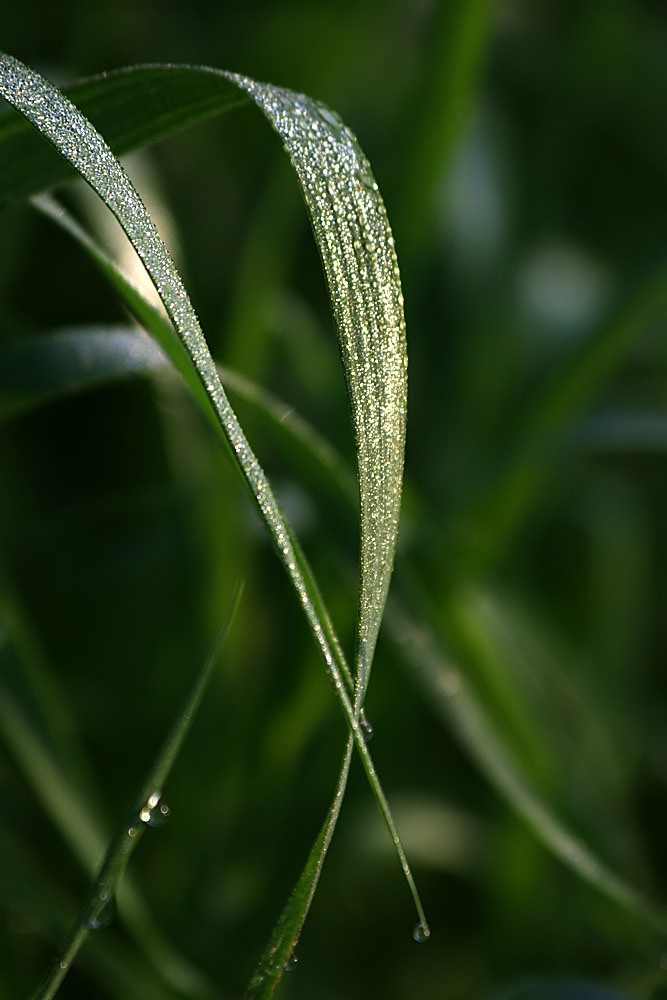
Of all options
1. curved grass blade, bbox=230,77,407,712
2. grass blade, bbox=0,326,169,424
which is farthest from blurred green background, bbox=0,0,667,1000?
curved grass blade, bbox=230,77,407,712

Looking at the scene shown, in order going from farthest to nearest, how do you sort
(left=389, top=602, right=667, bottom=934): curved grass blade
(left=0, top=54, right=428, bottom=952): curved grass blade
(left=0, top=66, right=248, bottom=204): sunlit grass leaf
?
(left=389, top=602, right=667, bottom=934): curved grass blade → (left=0, top=66, right=248, bottom=204): sunlit grass leaf → (left=0, top=54, right=428, bottom=952): curved grass blade

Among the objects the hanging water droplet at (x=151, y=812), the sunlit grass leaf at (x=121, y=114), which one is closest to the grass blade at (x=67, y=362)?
the sunlit grass leaf at (x=121, y=114)

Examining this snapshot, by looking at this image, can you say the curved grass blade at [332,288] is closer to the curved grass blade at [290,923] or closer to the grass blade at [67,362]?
the curved grass blade at [290,923]

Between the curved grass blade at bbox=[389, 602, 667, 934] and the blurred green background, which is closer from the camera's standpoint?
the curved grass blade at bbox=[389, 602, 667, 934]

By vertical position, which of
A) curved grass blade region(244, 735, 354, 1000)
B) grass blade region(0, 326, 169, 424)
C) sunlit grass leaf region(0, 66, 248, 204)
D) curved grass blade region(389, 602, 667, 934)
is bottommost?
curved grass blade region(389, 602, 667, 934)

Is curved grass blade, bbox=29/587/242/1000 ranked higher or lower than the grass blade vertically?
lower

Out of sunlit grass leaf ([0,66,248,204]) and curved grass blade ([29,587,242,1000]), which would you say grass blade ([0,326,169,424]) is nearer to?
sunlit grass leaf ([0,66,248,204])

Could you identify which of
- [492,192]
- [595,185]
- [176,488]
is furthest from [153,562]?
[595,185]

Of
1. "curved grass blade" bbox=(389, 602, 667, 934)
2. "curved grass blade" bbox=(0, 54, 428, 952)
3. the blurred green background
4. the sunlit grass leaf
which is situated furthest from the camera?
the blurred green background
